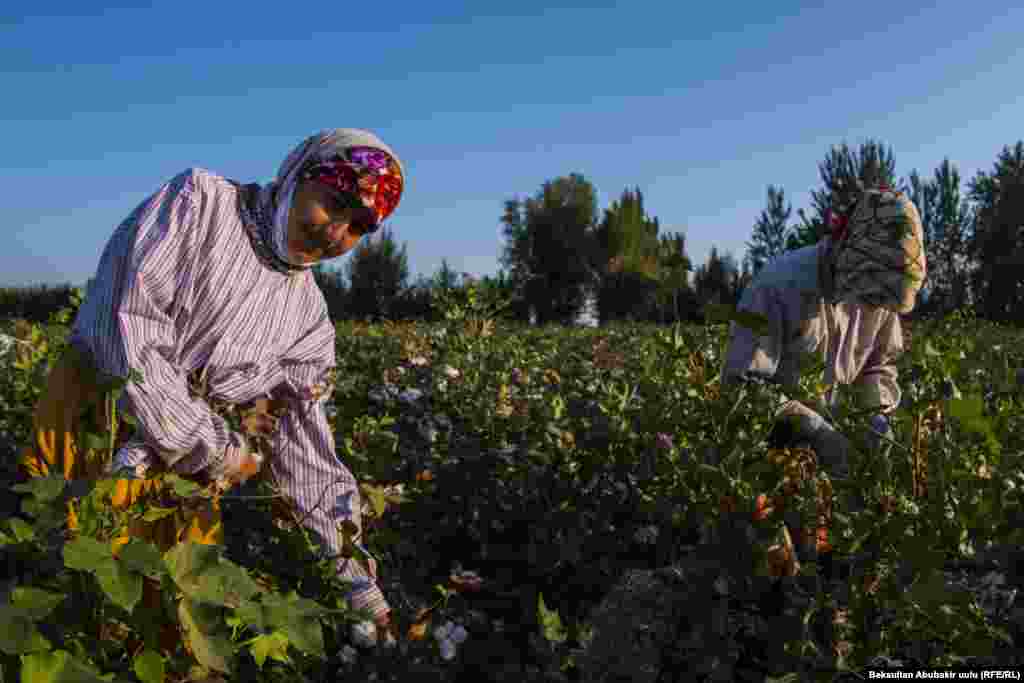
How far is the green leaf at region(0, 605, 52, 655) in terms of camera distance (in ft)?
2.93

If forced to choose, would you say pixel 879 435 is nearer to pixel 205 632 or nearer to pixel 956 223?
pixel 205 632

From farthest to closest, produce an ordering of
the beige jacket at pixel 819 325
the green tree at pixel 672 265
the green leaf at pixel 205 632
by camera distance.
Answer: the beige jacket at pixel 819 325 < the green tree at pixel 672 265 < the green leaf at pixel 205 632

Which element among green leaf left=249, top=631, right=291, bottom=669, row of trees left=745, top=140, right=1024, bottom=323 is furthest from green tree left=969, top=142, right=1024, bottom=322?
green leaf left=249, top=631, right=291, bottom=669

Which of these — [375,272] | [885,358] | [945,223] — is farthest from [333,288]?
[885,358]

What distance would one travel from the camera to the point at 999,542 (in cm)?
126

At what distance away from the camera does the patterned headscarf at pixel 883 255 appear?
2.43 m

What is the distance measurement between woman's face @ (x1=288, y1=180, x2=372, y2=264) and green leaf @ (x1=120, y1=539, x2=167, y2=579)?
39.8 inches

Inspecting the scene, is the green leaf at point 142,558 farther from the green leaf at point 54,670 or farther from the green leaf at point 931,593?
the green leaf at point 931,593

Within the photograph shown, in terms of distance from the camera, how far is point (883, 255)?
8.03ft

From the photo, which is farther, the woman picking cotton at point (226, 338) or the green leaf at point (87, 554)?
the woman picking cotton at point (226, 338)

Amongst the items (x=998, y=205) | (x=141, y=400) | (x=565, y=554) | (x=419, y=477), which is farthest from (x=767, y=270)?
(x=998, y=205)

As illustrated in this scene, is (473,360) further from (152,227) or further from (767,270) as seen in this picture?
(152,227)

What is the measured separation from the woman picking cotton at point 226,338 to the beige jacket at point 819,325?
1201 mm

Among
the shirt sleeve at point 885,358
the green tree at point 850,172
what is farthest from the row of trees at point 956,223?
the shirt sleeve at point 885,358
